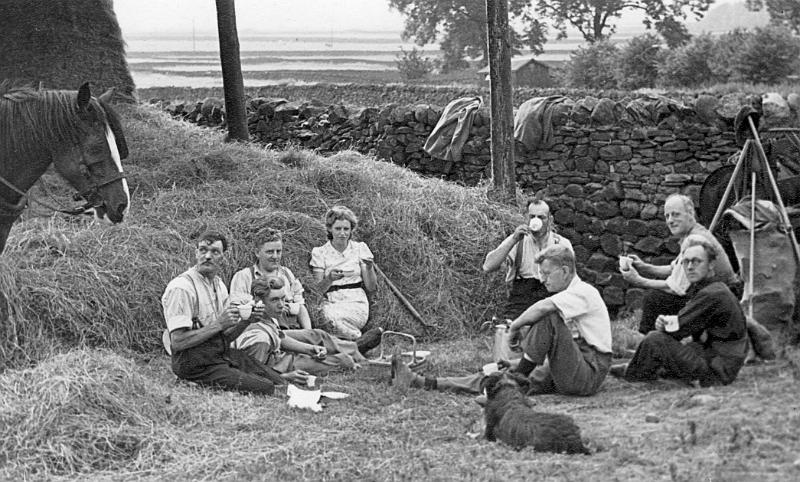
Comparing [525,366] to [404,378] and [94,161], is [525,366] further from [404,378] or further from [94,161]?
[94,161]

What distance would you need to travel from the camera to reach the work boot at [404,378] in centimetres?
674

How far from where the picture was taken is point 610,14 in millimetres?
56344

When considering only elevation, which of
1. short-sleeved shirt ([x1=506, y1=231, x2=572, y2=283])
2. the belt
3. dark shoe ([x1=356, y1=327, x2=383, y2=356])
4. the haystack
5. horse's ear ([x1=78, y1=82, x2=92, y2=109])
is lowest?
dark shoe ([x1=356, y1=327, x2=383, y2=356])

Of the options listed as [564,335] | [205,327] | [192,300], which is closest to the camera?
[564,335]

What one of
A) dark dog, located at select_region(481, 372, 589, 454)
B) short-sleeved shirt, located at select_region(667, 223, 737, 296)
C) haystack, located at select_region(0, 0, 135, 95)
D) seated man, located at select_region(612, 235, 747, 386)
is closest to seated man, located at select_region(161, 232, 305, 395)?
dark dog, located at select_region(481, 372, 589, 454)

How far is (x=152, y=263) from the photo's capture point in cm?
820

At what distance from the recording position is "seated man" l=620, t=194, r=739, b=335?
21.9 ft

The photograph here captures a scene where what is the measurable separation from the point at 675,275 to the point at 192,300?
311cm

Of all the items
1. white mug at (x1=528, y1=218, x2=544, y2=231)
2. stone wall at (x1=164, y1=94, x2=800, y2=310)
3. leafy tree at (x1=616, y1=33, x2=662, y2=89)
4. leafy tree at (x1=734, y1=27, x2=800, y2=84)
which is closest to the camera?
white mug at (x1=528, y1=218, x2=544, y2=231)

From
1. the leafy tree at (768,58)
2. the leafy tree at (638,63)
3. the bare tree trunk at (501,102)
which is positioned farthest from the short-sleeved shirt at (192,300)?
the leafy tree at (638,63)

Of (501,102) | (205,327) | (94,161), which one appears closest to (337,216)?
(205,327)

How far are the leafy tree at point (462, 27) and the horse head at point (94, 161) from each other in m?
48.3

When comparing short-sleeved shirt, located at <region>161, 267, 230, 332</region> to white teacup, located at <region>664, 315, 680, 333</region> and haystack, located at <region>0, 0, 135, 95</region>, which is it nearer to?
white teacup, located at <region>664, 315, 680, 333</region>

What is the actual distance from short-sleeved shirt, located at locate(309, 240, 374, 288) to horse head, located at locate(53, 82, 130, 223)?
206 cm
